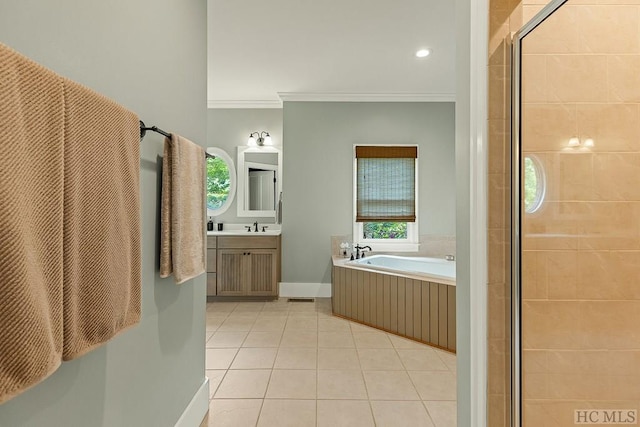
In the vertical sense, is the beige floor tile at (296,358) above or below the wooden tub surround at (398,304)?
below

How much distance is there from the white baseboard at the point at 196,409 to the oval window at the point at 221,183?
10.2 feet

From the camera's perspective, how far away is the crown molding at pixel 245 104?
15.2ft

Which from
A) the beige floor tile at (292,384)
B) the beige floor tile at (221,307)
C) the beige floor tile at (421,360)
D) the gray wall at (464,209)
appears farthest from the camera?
the beige floor tile at (221,307)

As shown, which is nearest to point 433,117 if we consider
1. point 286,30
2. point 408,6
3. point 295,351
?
point 408,6

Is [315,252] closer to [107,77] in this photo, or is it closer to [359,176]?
[359,176]

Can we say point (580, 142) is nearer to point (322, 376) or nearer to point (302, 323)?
point (322, 376)

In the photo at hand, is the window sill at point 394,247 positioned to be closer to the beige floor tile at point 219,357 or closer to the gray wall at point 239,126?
the gray wall at point 239,126

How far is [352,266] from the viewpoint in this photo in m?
3.59

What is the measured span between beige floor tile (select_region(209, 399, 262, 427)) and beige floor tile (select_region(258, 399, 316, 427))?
0.05 meters

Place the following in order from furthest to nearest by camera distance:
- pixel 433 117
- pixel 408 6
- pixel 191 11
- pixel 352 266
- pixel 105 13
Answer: pixel 433 117
pixel 352 266
pixel 408 6
pixel 191 11
pixel 105 13

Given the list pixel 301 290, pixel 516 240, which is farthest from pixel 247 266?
pixel 516 240

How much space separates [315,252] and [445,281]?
196 centimetres

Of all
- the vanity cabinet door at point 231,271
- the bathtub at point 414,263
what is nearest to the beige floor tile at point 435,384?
the bathtub at point 414,263

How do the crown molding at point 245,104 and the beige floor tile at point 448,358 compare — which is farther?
the crown molding at point 245,104
